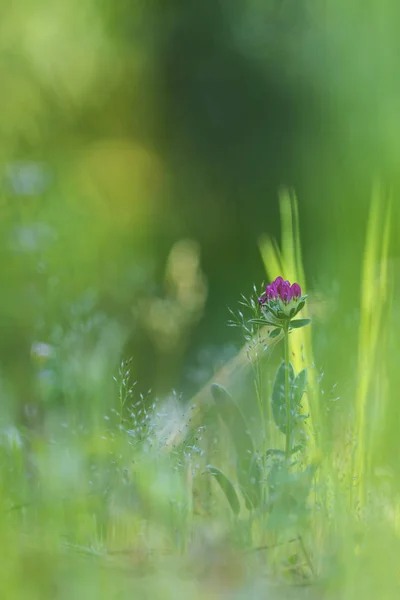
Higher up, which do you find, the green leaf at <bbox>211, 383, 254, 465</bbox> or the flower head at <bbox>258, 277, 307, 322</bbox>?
the flower head at <bbox>258, 277, 307, 322</bbox>

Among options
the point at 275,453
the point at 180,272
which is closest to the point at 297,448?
the point at 275,453

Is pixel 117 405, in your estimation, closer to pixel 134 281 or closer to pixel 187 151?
pixel 134 281

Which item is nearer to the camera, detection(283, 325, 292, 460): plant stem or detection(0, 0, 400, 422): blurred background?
detection(283, 325, 292, 460): plant stem

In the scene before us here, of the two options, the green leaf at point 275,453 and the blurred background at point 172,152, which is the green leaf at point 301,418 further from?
the blurred background at point 172,152

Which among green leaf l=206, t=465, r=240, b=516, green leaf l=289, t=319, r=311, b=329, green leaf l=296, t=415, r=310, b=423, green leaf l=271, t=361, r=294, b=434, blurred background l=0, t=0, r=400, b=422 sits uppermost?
blurred background l=0, t=0, r=400, b=422

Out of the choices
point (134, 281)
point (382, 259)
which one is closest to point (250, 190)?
point (134, 281)

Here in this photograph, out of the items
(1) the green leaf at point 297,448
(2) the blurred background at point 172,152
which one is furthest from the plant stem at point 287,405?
(2) the blurred background at point 172,152

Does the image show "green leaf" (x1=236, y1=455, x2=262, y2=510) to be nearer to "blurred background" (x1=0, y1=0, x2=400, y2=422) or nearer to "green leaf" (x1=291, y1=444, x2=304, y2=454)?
"green leaf" (x1=291, y1=444, x2=304, y2=454)

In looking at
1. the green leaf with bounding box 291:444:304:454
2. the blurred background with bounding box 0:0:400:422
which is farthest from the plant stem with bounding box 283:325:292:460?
the blurred background with bounding box 0:0:400:422
